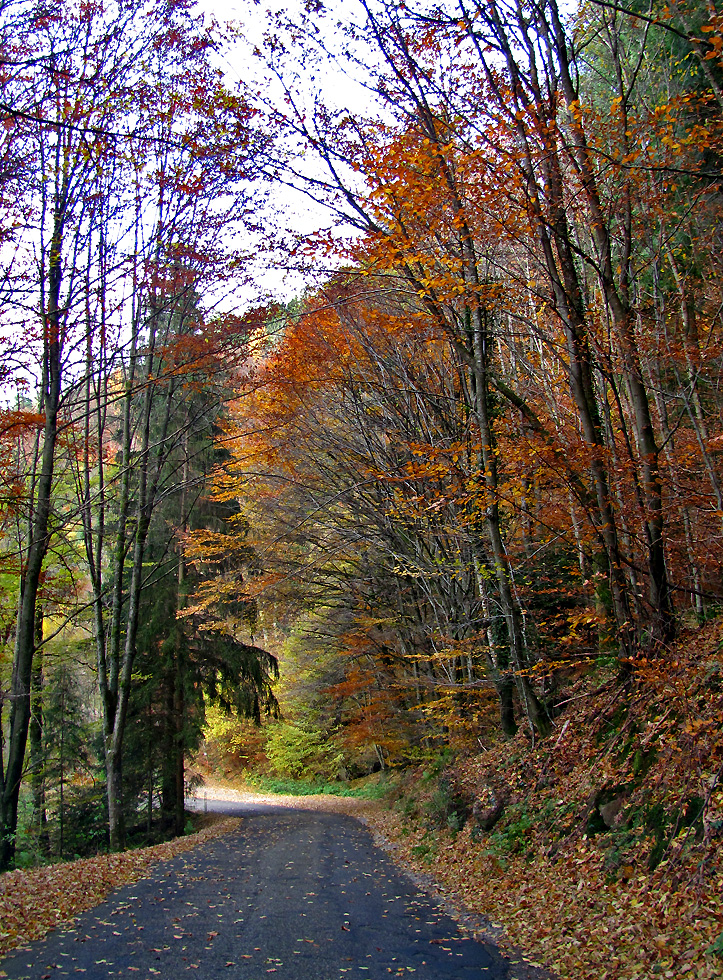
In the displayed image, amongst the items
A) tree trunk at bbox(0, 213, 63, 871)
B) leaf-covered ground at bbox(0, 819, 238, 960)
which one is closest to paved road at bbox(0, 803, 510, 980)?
leaf-covered ground at bbox(0, 819, 238, 960)

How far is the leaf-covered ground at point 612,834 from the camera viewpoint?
16.1 ft

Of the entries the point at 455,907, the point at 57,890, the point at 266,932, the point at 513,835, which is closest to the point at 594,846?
the point at 455,907

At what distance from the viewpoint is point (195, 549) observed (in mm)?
17344

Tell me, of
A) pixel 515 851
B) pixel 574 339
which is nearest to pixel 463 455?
pixel 574 339

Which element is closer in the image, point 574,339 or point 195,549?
point 574,339

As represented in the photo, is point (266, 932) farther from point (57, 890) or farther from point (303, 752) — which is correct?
point (303, 752)

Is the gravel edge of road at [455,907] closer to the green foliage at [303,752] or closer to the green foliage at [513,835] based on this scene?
the green foliage at [513,835]

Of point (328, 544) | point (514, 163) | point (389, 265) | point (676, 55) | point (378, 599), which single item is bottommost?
point (378, 599)

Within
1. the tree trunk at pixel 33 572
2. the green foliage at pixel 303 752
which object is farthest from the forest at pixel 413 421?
the green foliage at pixel 303 752

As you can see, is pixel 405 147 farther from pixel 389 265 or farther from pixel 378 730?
pixel 378 730

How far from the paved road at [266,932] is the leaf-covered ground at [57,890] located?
0.80 ft

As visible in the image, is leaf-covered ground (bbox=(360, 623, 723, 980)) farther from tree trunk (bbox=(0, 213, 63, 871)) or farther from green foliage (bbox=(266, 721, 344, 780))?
green foliage (bbox=(266, 721, 344, 780))

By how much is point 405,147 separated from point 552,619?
766 cm

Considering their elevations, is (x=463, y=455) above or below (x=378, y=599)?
above
